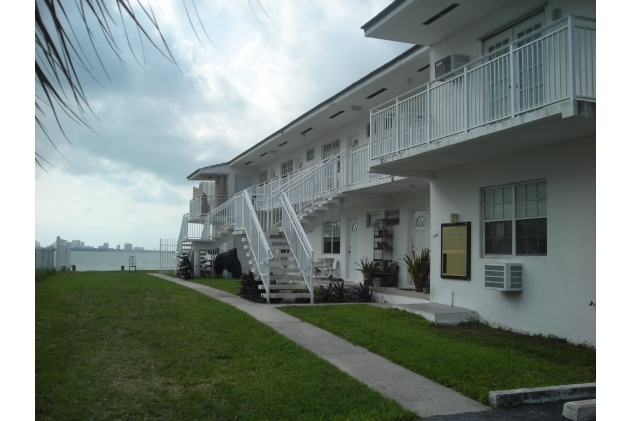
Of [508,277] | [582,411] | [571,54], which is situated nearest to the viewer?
[582,411]

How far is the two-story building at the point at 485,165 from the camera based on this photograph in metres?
8.59

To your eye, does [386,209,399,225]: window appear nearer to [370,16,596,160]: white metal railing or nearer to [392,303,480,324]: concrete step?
[370,16,596,160]: white metal railing

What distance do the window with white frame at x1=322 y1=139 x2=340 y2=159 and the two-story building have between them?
12.6ft

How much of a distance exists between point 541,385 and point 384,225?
36.2ft

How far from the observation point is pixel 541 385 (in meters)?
6.61

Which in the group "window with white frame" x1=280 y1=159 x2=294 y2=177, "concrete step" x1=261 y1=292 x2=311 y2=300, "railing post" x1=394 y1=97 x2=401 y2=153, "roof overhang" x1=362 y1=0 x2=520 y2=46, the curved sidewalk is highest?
"roof overhang" x1=362 y1=0 x2=520 y2=46

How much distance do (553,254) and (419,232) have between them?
6.62 m

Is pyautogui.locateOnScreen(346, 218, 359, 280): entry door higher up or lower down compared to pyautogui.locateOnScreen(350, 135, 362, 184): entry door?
lower down

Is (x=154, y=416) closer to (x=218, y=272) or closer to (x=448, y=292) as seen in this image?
(x=448, y=292)

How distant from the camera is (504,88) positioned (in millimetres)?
9430

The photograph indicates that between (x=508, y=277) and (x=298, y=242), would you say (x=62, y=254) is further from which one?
(x=508, y=277)

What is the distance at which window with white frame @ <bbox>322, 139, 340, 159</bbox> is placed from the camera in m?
20.9

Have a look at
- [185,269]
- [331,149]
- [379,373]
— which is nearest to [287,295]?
[379,373]

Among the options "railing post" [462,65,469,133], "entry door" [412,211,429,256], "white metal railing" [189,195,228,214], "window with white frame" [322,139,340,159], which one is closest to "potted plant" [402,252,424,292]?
"entry door" [412,211,429,256]
